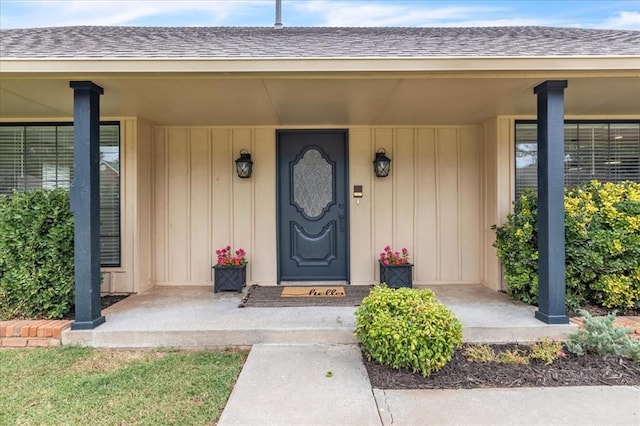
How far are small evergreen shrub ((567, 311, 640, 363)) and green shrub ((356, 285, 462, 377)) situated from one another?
1024 mm

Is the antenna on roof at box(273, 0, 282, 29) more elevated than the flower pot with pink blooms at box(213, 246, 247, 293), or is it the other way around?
the antenna on roof at box(273, 0, 282, 29)

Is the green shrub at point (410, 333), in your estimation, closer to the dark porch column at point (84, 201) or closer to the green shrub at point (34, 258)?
the dark porch column at point (84, 201)

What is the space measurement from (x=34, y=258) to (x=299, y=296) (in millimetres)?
2499

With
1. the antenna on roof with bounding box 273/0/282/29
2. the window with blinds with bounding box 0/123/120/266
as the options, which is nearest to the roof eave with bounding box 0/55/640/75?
the window with blinds with bounding box 0/123/120/266

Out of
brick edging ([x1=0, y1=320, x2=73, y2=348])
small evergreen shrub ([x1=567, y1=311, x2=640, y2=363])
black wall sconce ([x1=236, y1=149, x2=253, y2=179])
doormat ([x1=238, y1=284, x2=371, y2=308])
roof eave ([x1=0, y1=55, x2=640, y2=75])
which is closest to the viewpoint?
small evergreen shrub ([x1=567, y1=311, x2=640, y2=363])

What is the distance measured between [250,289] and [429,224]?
242cm

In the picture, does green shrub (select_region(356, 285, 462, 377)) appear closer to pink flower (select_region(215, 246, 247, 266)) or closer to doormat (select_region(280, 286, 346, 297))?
doormat (select_region(280, 286, 346, 297))

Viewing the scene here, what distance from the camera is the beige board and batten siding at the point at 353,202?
4656 millimetres

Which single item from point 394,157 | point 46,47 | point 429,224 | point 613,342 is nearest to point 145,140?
point 46,47

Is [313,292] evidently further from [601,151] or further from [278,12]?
[278,12]

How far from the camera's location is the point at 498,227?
4.19m

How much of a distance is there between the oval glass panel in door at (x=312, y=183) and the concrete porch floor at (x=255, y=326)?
155 cm

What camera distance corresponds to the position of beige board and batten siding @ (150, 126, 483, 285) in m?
4.66

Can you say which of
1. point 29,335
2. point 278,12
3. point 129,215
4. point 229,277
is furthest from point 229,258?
point 278,12
